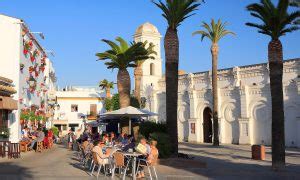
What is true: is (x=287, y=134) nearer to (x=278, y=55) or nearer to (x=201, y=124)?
(x=201, y=124)

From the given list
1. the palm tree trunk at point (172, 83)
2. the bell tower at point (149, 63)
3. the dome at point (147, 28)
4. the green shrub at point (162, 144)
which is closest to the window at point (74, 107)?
the bell tower at point (149, 63)

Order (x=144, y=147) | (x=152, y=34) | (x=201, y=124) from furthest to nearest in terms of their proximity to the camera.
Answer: (x=152, y=34) → (x=201, y=124) → (x=144, y=147)

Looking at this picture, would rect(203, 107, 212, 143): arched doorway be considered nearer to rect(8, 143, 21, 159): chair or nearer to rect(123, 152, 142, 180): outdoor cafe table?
rect(8, 143, 21, 159): chair

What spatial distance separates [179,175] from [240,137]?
29.0 m

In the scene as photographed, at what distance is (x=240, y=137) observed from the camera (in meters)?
43.9

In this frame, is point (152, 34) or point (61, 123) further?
point (61, 123)

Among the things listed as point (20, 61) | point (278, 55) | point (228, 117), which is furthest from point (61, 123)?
point (278, 55)

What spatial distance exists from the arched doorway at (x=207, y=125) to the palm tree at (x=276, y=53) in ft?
97.4

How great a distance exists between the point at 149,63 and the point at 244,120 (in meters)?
24.1

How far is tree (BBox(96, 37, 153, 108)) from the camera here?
95.8 feet

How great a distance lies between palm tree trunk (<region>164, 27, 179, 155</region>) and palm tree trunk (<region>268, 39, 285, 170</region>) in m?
4.65

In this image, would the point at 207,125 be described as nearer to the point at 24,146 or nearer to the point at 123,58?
the point at 123,58

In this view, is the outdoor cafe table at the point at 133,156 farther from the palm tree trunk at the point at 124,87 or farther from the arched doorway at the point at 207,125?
the arched doorway at the point at 207,125

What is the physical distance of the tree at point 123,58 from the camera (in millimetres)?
29203
